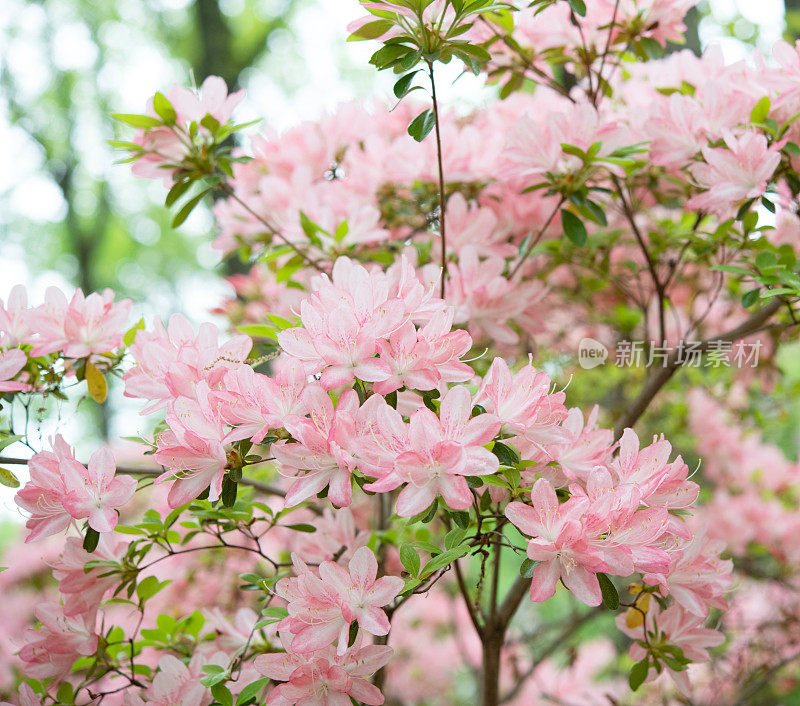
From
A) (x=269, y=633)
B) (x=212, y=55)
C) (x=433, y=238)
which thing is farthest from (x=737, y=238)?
(x=212, y=55)

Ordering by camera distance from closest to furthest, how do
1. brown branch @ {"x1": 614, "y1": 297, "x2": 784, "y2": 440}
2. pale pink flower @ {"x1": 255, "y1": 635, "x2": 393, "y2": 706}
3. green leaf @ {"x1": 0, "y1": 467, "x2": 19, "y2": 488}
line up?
pale pink flower @ {"x1": 255, "y1": 635, "x2": 393, "y2": 706} → green leaf @ {"x1": 0, "y1": 467, "x2": 19, "y2": 488} → brown branch @ {"x1": 614, "y1": 297, "x2": 784, "y2": 440}

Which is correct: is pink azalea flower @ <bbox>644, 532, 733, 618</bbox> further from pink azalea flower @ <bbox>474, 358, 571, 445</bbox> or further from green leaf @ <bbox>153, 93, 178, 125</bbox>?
green leaf @ <bbox>153, 93, 178, 125</bbox>

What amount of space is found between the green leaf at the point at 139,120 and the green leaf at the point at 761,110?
3.61 ft

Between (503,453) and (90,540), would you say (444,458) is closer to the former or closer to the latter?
(503,453)

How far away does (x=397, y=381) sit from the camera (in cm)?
86

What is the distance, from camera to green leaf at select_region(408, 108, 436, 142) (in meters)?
1.09

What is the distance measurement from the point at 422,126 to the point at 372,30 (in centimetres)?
16

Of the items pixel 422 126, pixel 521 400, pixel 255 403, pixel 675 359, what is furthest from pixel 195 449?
pixel 675 359

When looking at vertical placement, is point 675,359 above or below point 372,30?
below

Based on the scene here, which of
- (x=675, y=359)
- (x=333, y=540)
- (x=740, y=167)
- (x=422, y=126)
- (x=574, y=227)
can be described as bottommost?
(x=333, y=540)

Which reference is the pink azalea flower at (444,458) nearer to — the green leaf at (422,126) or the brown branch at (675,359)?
the green leaf at (422,126)

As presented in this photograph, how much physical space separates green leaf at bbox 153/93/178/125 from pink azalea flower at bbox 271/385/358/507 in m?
0.71

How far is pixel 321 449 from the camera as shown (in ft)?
2.68

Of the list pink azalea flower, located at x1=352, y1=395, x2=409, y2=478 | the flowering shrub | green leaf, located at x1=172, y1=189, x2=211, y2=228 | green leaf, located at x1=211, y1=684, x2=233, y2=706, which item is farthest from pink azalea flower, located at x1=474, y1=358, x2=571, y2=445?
green leaf, located at x1=172, y1=189, x2=211, y2=228
